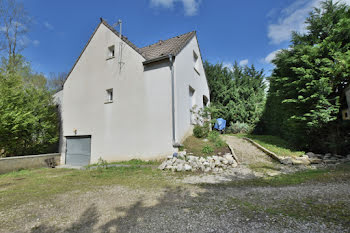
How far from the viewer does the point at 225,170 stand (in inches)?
221

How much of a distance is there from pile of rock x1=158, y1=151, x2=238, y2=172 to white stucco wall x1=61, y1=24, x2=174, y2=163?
1010mm

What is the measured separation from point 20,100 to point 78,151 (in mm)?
4314

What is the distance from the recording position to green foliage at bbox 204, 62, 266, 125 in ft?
46.2

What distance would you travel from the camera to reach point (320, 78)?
577cm

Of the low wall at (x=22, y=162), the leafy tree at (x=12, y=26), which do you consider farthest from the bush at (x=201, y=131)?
the leafy tree at (x=12, y=26)

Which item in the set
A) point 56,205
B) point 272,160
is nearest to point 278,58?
point 272,160

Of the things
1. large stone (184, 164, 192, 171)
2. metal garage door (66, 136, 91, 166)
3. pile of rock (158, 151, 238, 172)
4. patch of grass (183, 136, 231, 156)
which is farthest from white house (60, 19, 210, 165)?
large stone (184, 164, 192, 171)

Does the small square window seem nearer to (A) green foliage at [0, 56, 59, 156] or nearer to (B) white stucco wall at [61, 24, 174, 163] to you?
(B) white stucco wall at [61, 24, 174, 163]

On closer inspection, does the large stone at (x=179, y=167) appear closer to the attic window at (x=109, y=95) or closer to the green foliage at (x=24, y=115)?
the attic window at (x=109, y=95)

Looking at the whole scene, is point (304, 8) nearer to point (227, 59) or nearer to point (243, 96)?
point (243, 96)

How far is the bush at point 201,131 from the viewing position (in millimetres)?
8406

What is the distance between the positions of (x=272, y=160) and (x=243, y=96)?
31.1 feet

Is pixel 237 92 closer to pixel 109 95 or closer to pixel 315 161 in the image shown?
pixel 315 161

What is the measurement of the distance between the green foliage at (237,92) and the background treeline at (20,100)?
42.8 ft
